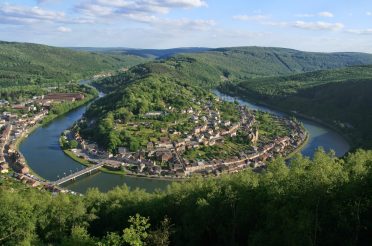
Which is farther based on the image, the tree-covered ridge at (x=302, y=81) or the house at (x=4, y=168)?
the tree-covered ridge at (x=302, y=81)

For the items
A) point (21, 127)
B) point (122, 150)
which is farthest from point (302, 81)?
point (21, 127)

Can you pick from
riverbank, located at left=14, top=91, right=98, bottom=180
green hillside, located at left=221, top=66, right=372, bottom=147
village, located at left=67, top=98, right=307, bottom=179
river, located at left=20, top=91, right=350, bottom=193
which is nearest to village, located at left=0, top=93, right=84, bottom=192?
riverbank, located at left=14, top=91, right=98, bottom=180

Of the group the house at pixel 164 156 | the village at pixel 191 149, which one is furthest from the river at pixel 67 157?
the house at pixel 164 156

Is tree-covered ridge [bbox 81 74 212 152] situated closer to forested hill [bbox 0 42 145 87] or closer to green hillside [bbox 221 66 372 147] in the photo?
green hillside [bbox 221 66 372 147]

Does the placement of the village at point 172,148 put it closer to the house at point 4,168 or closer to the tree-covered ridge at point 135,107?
the house at point 4,168

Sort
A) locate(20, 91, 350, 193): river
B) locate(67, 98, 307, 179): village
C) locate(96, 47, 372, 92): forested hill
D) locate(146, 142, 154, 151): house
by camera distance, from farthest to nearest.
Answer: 1. locate(96, 47, 372, 92): forested hill
2. locate(146, 142, 154, 151): house
3. locate(67, 98, 307, 179): village
4. locate(20, 91, 350, 193): river

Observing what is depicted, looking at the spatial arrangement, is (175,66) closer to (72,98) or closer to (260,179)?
(72,98)
